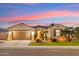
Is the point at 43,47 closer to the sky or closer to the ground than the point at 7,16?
closer to the ground

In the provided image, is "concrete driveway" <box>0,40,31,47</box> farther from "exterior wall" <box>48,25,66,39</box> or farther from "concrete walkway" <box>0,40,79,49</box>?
"exterior wall" <box>48,25,66,39</box>

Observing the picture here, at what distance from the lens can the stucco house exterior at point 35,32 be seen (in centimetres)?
438

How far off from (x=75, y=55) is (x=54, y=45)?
35cm

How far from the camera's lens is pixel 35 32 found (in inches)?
174

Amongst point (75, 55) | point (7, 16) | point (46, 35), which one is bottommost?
point (75, 55)

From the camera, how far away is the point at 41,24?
4367 millimetres

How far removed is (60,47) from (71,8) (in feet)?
2.03

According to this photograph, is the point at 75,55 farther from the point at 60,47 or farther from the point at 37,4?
the point at 37,4

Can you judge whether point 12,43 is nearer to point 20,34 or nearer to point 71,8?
point 20,34

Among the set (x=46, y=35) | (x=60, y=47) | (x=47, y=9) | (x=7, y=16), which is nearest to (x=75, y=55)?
(x=60, y=47)

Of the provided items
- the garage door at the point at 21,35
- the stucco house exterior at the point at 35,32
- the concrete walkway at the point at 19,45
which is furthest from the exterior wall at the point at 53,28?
the garage door at the point at 21,35

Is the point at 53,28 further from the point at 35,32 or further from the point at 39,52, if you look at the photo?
the point at 39,52

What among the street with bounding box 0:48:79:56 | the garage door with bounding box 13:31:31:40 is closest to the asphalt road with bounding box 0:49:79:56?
the street with bounding box 0:48:79:56

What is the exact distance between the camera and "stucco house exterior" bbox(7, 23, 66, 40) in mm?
4379
